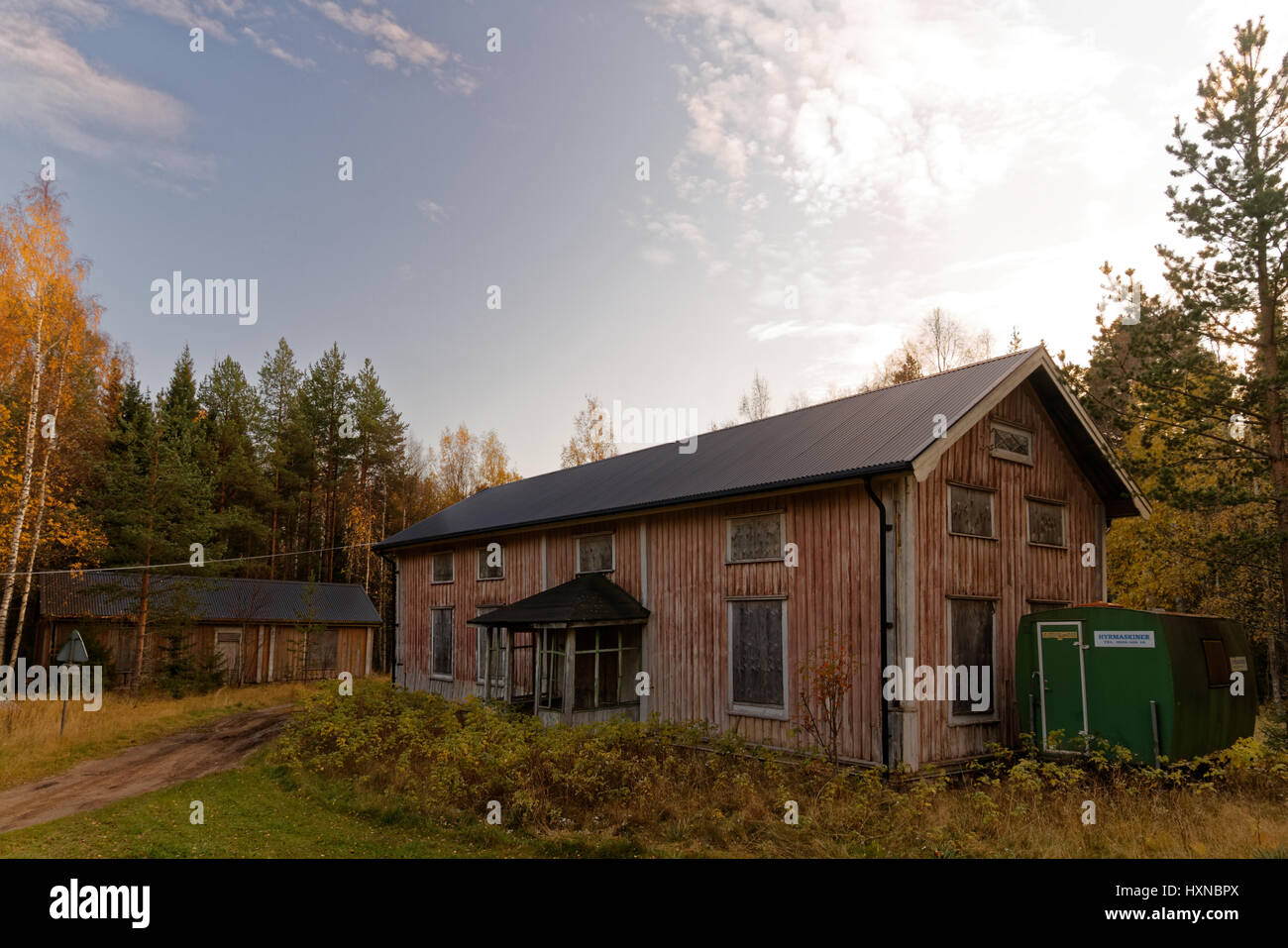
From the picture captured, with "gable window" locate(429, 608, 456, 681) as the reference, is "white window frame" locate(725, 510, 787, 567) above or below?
above

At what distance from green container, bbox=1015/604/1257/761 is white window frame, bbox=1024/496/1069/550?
2358 millimetres

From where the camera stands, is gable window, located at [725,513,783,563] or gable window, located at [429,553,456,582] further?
gable window, located at [429,553,456,582]

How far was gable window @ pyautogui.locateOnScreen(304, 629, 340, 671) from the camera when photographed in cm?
3484

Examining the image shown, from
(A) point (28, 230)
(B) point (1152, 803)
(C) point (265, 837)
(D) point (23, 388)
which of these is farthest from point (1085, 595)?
(D) point (23, 388)

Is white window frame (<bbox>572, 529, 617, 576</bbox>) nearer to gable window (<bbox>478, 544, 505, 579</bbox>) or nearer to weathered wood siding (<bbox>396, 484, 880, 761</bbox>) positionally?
weathered wood siding (<bbox>396, 484, 880, 761</bbox>)

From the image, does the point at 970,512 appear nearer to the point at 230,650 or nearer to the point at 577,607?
the point at 577,607

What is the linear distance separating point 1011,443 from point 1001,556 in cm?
218

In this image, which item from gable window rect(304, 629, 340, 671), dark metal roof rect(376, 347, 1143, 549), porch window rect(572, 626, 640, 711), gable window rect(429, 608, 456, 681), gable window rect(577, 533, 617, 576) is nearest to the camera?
dark metal roof rect(376, 347, 1143, 549)

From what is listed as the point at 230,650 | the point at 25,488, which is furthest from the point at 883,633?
the point at 230,650

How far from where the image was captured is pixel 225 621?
32344 mm

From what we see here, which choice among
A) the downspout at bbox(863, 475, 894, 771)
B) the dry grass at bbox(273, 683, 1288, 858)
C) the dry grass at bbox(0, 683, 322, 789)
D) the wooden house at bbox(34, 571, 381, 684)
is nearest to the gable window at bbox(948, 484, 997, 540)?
the downspout at bbox(863, 475, 894, 771)

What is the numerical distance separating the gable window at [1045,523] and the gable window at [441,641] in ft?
52.5
